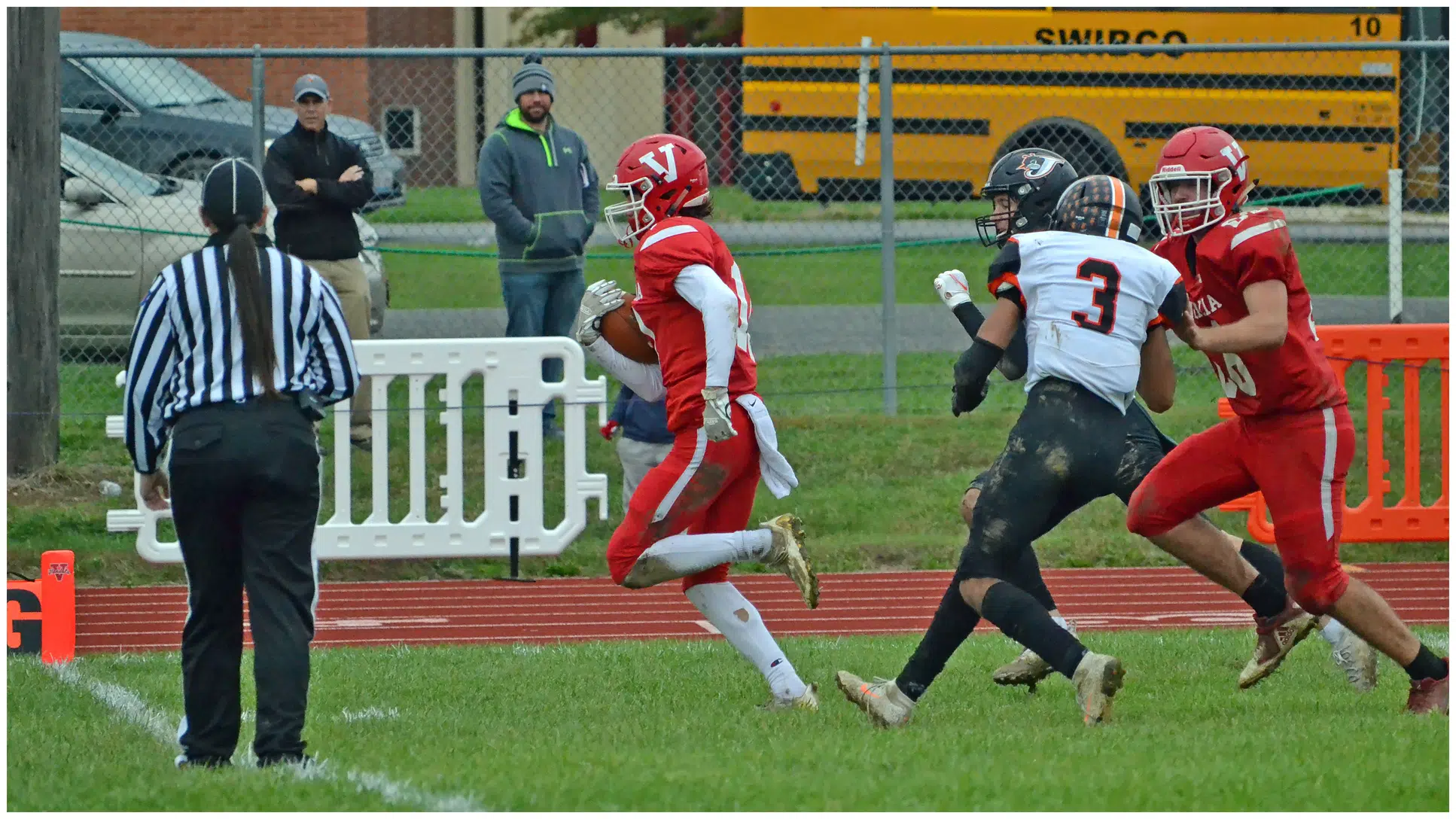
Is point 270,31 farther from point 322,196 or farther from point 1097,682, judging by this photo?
point 1097,682

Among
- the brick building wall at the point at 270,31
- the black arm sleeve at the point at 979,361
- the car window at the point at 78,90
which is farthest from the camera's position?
the brick building wall at the point at 270,31

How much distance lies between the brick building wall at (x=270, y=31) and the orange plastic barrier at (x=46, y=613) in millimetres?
16111

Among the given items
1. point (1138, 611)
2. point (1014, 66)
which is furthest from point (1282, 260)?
point (1014, 66)

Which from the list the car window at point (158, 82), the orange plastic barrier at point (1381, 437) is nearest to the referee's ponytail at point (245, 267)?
the orange plastic barrier at point (1381, 437)

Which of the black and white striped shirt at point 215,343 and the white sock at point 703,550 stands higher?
the black and white striped shirt at point 215,343

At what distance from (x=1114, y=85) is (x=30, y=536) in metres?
10.0

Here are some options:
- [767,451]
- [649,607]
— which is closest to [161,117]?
[649,607]

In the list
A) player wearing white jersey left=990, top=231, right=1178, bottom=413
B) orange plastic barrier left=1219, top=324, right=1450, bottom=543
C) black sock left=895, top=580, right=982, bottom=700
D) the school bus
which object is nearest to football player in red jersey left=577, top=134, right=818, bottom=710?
black sock left=895, top=580, right=982, bottom=700

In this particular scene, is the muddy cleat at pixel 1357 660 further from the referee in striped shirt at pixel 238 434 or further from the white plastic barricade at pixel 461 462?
the white plastic barricade at pixel 461 462

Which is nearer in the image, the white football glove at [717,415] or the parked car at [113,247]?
the white football glove at [717,415]

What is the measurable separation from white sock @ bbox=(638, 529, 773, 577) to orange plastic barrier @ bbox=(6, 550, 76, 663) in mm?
2758

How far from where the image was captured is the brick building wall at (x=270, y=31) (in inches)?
948

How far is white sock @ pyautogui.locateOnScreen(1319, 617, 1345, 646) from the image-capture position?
696 centimetres

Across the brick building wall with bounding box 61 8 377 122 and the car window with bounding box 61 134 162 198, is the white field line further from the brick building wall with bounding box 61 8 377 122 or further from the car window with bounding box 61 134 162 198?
the brick building wall with bounding box 61 8 377 122
